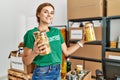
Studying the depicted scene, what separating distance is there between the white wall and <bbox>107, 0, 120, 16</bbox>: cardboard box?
924mm

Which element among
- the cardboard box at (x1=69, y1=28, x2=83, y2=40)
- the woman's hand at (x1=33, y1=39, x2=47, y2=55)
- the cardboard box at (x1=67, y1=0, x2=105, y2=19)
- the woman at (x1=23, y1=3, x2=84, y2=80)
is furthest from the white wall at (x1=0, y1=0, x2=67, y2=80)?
the woman's hand at (x1=33, y1=39, x2=47, y2=55)

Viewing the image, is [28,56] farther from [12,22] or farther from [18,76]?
[12,22]

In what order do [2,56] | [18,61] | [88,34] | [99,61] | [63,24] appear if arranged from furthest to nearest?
[63,24] → [2,56] → [99,61] → [18,61] → [88,34]

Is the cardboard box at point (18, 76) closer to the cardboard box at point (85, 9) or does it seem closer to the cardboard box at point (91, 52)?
the cardboard box at point (91, 52)

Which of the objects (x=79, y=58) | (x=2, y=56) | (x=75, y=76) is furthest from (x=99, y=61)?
(x=2, y=56)

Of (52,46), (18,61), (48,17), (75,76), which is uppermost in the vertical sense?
(48,17)

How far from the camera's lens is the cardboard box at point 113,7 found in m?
1.88

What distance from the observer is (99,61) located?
6.89 ft

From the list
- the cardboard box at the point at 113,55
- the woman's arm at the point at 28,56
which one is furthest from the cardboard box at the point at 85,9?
the woman's arm at the point at 28,56

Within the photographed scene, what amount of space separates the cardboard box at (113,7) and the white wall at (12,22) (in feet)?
3.03

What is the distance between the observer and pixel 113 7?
75.4 inches

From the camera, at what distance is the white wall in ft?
7.44

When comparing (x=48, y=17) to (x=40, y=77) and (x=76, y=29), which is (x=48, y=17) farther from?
(x=76, y=29)

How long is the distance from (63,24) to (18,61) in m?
1.12
